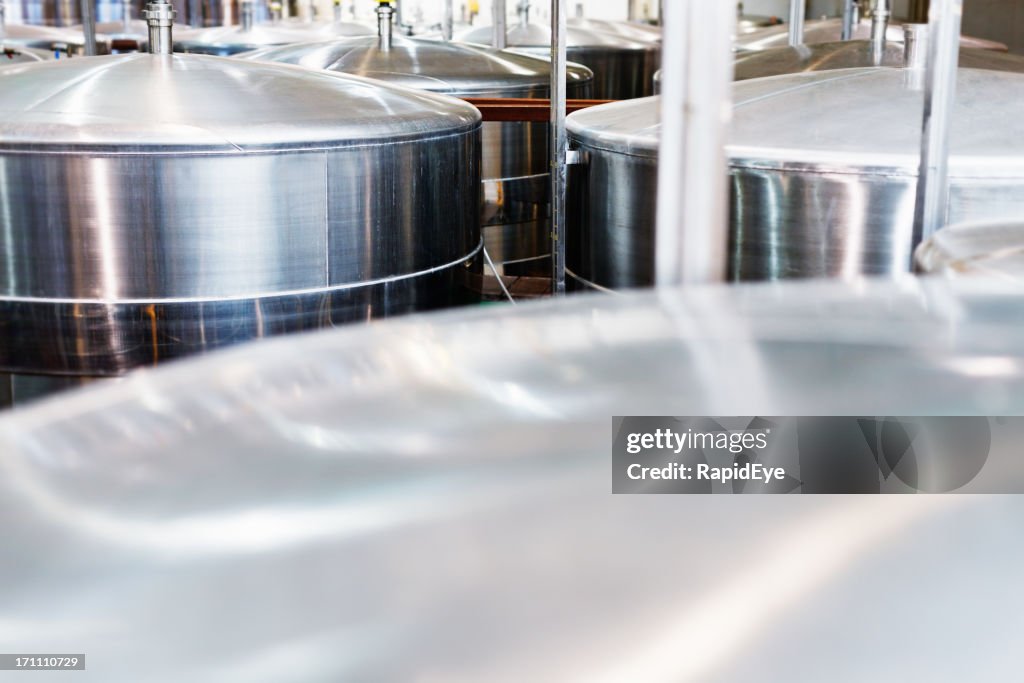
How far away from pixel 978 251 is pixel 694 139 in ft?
2.37

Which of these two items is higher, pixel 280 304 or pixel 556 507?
pixel 556 507

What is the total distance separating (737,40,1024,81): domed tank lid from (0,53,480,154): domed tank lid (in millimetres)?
2578

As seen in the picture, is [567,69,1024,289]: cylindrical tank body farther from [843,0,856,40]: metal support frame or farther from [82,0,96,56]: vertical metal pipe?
[843,0,856,40]: metal support frame

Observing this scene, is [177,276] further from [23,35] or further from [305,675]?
[23,35]

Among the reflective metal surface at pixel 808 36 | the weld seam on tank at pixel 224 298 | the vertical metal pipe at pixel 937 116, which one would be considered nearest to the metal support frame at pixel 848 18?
the reflective metal surface at pixel 808 36

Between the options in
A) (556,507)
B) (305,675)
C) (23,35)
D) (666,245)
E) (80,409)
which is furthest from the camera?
(23,35)

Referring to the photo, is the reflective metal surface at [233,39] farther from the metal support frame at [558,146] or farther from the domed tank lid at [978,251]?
the domed tank lid at [978,251]

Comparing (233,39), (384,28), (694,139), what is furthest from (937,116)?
(233,39)

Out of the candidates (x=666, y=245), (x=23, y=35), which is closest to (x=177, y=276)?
(x=666, y=245)

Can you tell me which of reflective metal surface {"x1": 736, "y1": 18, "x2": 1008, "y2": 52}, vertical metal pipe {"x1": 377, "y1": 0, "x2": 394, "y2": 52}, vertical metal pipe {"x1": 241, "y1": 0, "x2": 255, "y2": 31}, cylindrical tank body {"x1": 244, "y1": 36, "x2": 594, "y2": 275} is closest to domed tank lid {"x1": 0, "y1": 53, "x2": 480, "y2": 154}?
cylindrical tank body {"x1": 244, "y1": 36, "x2": 594, "y2": 275}

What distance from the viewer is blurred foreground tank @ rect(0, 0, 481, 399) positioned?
4.39 m

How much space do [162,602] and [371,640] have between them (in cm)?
24

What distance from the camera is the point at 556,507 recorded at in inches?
52.0

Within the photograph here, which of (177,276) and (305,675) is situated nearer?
(305,675)
